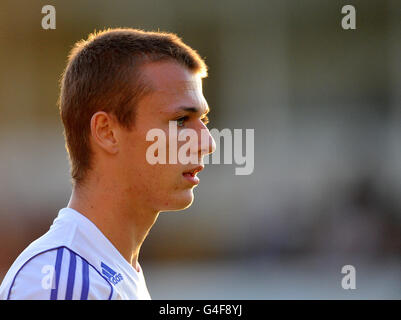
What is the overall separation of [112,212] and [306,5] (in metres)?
8.14

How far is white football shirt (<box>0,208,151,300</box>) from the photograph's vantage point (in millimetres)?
2275

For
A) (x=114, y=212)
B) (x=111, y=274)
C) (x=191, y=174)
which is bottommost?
(x=111, y=274)

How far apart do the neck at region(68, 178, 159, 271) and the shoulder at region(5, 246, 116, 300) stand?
290 millimetres

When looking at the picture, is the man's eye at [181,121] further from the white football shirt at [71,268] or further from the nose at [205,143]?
the white football shirt at [71,268]

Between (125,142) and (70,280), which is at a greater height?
(125,142)

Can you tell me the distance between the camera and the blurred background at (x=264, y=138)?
961 cm

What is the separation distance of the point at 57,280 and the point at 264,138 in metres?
7.85

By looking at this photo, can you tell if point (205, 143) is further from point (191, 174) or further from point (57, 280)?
point (57, 280)

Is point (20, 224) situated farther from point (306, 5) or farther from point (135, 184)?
point (135, 184)

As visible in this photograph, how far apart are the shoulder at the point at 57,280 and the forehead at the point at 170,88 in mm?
702

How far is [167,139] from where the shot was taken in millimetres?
2689

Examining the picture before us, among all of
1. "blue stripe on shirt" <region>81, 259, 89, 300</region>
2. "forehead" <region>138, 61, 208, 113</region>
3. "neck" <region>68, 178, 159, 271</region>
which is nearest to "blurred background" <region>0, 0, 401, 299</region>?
"neck" <region>68, 178, 159, 271</region>

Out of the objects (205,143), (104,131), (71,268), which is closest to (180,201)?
(205,143)
